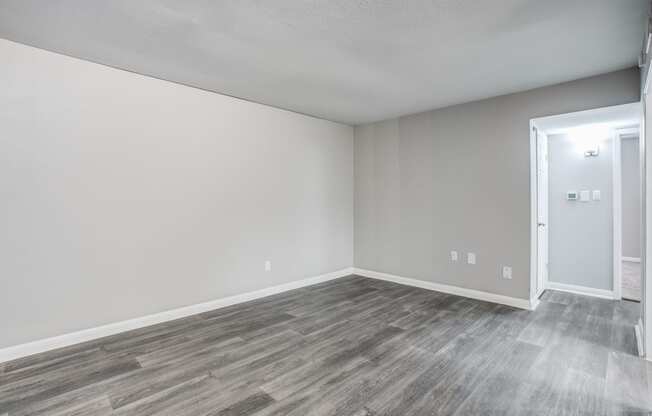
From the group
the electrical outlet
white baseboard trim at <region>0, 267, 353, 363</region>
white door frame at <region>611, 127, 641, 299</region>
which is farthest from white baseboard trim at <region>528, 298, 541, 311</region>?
white baseboard trim at <region>0, 267, 353, 363</region>

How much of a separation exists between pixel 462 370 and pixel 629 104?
297cm

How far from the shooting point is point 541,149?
4.14 meters

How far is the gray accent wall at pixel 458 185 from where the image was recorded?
3.69m

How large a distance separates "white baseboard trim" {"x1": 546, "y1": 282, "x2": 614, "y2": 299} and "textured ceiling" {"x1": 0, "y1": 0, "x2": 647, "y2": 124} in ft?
8.86

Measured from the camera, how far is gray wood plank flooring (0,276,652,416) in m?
1.97

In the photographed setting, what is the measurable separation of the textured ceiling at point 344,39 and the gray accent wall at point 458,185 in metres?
0.31

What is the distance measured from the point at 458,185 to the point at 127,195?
151 inches

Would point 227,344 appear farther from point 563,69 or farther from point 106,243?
point 563,69

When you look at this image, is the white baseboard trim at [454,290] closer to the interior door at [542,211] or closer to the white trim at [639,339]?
the interior door at [542,211]

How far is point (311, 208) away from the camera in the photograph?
486cm

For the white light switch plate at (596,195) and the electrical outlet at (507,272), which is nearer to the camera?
the electrical outlet at (507,272)

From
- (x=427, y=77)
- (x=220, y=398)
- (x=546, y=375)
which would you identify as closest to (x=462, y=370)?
(x=546, y=375)

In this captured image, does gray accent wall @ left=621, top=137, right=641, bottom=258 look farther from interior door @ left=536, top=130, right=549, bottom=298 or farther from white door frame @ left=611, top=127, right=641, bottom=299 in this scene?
interior door @ left=536, top=130, right=549, bottom=298

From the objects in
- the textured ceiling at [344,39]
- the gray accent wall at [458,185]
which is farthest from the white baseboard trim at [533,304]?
the textured ceiling at [344,39]
